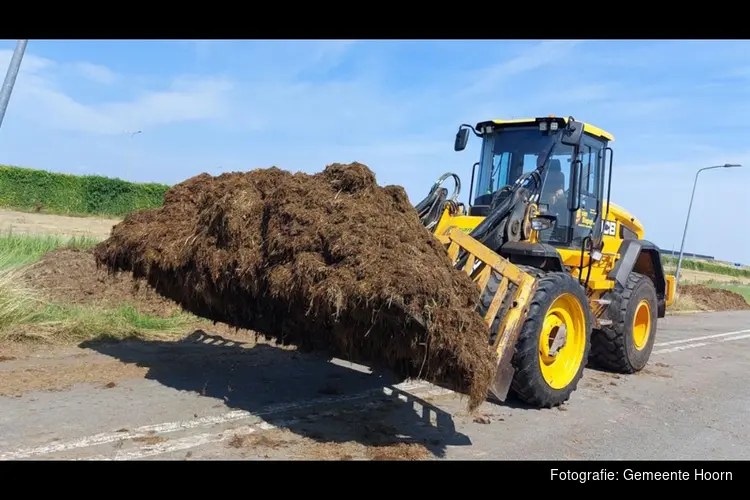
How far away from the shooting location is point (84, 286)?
903cm

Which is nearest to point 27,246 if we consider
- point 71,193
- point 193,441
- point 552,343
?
point 193,441

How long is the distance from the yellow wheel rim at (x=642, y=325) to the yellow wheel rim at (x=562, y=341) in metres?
2.72

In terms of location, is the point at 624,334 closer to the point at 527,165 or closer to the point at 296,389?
the point at 527,165

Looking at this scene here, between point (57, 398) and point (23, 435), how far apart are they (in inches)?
36.3

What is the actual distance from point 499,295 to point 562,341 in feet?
3.96

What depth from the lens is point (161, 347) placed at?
24.2 ft

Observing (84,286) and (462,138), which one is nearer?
(462,138)

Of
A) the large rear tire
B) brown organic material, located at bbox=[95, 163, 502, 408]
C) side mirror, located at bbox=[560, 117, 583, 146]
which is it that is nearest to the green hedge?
the large rear tire

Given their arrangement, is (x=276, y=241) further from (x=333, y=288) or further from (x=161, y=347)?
(x=161, y=347)

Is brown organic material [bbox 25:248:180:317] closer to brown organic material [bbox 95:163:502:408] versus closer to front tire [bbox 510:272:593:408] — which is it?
brown organic material [bbox 95:163:502:408]

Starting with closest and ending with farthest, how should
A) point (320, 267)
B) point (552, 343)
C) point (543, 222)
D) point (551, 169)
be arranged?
1. point (320, 267)
2. point (552, 343)
3. point (543, 222)
4. point (551, 169)

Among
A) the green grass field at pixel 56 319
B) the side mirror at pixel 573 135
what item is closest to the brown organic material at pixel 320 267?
the green grass field at pixel 56 319

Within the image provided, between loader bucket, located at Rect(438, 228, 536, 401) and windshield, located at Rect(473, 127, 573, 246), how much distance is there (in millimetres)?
2085
